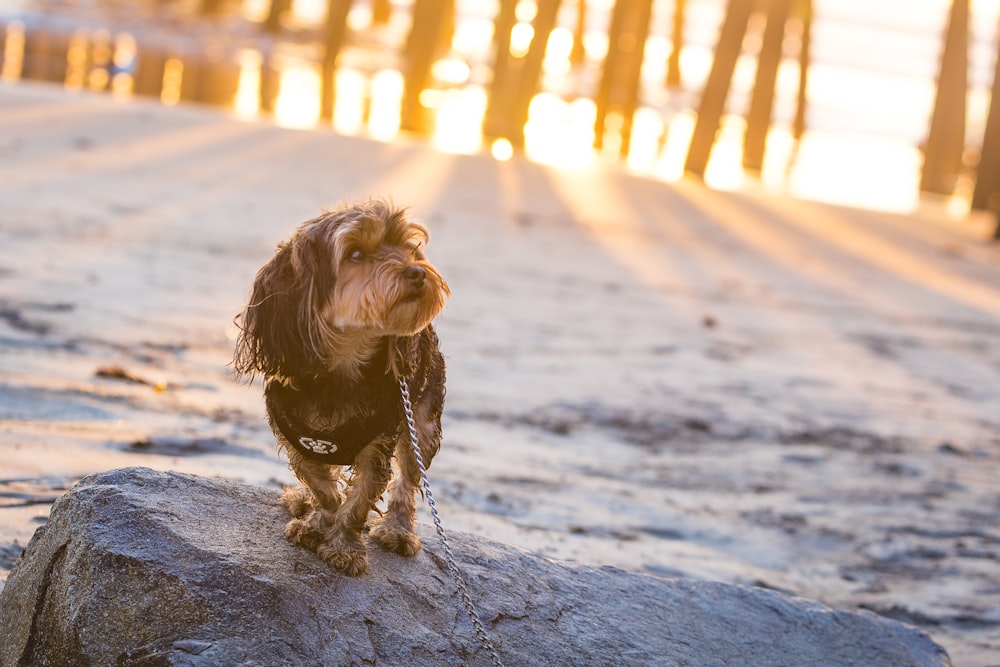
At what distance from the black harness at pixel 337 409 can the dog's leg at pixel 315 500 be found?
7 centimetres

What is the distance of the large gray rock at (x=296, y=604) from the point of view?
270 cm

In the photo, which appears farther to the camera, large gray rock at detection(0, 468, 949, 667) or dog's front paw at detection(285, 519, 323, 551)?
dog's front paw at detection(285, 519, 323, 551)

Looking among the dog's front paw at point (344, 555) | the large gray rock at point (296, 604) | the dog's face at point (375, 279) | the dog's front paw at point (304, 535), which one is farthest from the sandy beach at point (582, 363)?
the dog's face at point (375, 279)

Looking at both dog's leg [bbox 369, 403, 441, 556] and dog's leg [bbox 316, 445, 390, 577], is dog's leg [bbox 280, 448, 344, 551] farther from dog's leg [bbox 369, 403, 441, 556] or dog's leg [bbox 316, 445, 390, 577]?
dog's leg [bbox 369, 403, 441, 556]

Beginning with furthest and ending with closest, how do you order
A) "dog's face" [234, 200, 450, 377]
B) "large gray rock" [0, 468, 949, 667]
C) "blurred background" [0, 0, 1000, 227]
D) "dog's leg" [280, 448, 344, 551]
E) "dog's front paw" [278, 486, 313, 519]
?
"blurred background" [0, 0, 1000, 227]
"dog's front paw" [278, 486, 313, 519]
"dog's leg" [280, 448, 344, 551]
"dog's face" [234, 200, 450, 377]
"large gray rock" [0, 468, 949, 667]

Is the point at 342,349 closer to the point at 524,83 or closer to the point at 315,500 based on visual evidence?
the point at 315,500

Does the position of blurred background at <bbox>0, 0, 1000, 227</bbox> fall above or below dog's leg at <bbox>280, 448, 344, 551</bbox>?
above

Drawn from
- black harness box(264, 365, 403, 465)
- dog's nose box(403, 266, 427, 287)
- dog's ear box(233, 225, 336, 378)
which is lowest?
black harness box(264, 365, 403, 465)

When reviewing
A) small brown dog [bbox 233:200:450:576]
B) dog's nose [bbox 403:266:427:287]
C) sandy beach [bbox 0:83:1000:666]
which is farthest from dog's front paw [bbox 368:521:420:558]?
sandy beach [bbox 0:83:1000:666]

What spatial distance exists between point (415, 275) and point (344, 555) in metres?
0.71

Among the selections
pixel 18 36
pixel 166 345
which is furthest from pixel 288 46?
pixel 166 345

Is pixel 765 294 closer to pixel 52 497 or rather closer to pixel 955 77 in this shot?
pixel 52 497

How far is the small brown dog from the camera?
283 centimetres

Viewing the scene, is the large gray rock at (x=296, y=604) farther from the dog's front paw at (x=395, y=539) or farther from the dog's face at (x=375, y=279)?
the dog's face at (x=375, y=279)
